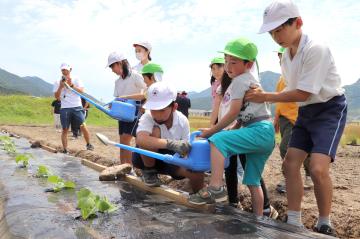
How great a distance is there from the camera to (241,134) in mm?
3254

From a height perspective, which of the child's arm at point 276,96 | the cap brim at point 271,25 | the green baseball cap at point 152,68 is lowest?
the child's arm at point 276,96

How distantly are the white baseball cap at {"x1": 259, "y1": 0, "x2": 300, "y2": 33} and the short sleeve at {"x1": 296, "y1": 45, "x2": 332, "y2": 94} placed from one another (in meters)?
0.29

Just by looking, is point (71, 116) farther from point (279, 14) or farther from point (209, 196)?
point (279, 14)

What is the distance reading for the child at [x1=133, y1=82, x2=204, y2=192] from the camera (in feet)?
12.2

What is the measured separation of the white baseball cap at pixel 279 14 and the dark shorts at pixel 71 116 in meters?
5.63

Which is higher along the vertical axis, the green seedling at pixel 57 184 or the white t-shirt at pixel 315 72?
the white t-shirt at pixel 315 72

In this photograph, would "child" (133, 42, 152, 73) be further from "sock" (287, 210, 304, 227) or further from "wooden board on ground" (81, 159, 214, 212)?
"sock" (287, 210, 304, 227)

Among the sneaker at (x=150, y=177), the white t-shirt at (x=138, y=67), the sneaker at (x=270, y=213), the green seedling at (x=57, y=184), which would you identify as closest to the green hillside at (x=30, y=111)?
the white t-shirt at (x=138, y=67)

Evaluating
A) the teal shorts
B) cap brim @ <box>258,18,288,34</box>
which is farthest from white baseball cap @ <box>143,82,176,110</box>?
cap brim @ <box>258,18,288,34</box>

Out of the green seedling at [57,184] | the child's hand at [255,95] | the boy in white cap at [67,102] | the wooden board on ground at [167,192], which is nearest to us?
the child's hand at [255,95]

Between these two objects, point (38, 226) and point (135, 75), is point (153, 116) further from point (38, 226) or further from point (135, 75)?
point (135, 75)

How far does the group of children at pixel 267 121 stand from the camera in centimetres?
296

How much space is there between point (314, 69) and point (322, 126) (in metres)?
0.44

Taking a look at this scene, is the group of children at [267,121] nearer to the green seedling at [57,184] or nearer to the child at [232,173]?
the child at [232,173]
